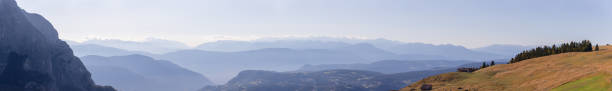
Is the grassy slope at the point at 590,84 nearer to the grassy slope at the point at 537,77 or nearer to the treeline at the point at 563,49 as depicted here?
the grassy slope at the point at 537,77

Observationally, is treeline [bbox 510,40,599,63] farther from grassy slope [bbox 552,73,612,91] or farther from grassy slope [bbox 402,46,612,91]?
grassy slope [bbox 552,73,612,91]

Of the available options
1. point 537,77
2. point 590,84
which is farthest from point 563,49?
point 590,84

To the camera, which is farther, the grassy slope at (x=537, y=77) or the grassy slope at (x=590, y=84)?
the grassy slope at (x=537, y=77)

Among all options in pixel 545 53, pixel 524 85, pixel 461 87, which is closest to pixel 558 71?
pixel 524 85

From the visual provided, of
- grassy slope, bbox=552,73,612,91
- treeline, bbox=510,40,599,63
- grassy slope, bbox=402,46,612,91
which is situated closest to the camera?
grassy slope, bbox=552,73,612,91

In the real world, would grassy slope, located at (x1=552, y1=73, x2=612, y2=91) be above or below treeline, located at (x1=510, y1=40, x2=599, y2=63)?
below

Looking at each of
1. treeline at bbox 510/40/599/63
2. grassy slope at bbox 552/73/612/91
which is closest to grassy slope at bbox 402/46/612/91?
grassy slope at bbox 552/73/612/91

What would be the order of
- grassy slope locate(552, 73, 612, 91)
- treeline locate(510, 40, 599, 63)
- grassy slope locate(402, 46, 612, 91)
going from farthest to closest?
treeline locate(510, 40, 599, 63) < grassy slope locate(402, 46, 612, 91) < grassy slope locate(552, 73, 612, 91)

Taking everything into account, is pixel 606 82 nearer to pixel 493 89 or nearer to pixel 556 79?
pixel 556 79

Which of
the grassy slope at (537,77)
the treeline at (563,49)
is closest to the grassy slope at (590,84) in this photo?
the grassy slope at (537,77)

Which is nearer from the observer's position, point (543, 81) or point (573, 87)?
point (573, 87)

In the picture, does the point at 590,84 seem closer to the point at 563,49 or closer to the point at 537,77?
the point at 537,77
